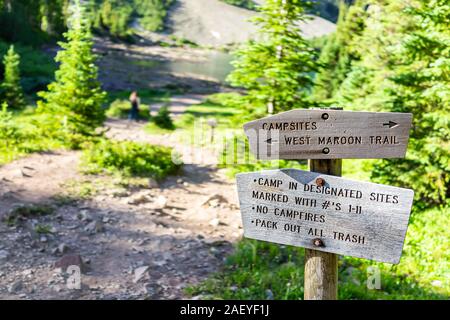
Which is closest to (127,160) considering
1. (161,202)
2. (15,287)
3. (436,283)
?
(161,202)

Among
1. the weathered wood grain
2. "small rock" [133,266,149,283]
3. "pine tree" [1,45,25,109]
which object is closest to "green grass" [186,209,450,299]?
"small rock" [133,266,149,283]

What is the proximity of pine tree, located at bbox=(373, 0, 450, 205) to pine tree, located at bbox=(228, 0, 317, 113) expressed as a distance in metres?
2.79

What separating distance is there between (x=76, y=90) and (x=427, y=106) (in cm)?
1144

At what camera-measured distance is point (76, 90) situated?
15562 millimetres

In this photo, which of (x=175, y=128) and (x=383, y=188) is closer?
(x=383, y=188)

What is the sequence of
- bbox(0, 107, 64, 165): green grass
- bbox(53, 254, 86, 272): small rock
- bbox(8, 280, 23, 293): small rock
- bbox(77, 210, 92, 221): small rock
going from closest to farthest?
bbox(8, 280, 23, 293): small rock
bbox(53, 254, 86, 272): small rock
bbox(77, 210, 92, 221): small rock
bbox(0, 107, 64, 165): green grass

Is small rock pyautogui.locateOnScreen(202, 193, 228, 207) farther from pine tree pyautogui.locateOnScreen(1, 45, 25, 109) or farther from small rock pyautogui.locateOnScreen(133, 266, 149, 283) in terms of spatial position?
pine tree pyautogui.locateOnScreen(1, 45, 25, 109)

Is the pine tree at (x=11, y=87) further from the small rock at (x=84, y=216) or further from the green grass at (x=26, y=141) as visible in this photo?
the small rock at (x=84, y=216)

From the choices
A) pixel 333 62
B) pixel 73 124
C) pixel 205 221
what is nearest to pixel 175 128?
pixel 73 124

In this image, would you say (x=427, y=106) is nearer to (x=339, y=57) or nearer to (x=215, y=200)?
(x=215, y=200)

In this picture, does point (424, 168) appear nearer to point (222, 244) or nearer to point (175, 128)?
point (222, 244)

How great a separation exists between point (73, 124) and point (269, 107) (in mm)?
7415

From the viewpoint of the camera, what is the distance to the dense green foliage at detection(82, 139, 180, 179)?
13.5 metres

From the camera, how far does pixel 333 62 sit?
144 feet
